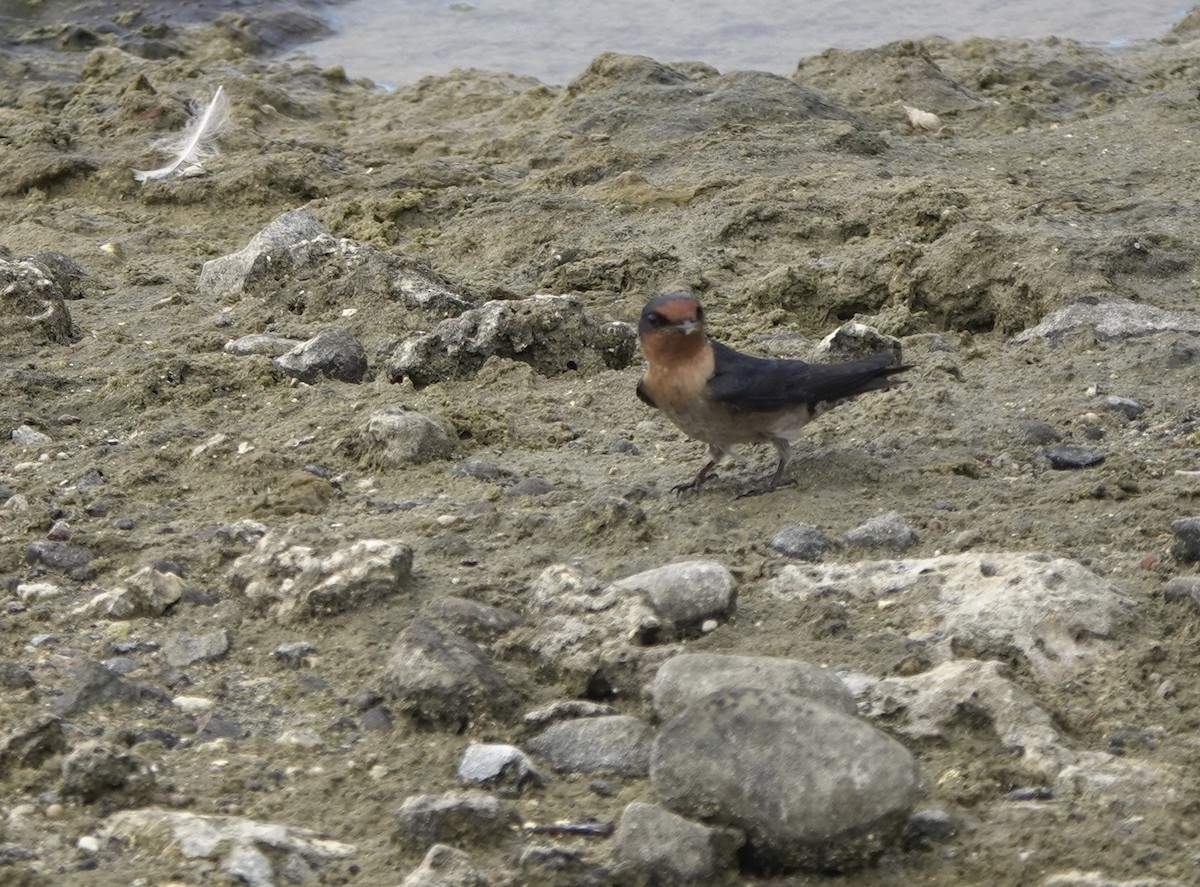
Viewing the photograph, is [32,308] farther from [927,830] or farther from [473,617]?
[927,830]

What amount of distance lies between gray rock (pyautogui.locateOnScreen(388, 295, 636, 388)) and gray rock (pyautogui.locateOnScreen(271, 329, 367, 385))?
157 mm

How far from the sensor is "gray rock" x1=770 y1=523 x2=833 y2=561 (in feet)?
14.4

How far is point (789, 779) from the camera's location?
116 inches

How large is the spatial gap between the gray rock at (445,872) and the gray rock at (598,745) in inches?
19.6

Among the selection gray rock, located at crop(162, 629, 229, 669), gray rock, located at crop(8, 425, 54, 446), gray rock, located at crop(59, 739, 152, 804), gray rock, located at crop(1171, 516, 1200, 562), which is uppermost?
gray rock, located at crop(1171, 516, 1200, 562)

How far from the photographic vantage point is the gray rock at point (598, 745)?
339cm

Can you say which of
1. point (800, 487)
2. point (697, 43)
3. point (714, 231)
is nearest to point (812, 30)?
point (697, 43)

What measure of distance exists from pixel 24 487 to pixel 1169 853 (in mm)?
3475

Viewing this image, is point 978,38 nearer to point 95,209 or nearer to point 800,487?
point 95,209

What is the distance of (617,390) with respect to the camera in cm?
586

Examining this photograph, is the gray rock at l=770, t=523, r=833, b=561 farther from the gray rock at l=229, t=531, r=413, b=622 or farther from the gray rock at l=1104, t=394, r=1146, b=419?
the gray rock at l=1104, t=394, r=1146, b=419

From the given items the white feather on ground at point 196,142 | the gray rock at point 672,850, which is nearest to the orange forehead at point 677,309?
the gray rock at point 672,850

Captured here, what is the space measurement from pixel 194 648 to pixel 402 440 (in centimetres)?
131

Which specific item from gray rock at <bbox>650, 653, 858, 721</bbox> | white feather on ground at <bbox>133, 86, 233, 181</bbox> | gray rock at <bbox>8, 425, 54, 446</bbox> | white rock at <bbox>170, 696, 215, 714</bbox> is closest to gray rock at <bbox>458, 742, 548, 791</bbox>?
gray rock at <bbox>650, 653, 858, 721</bbox>
